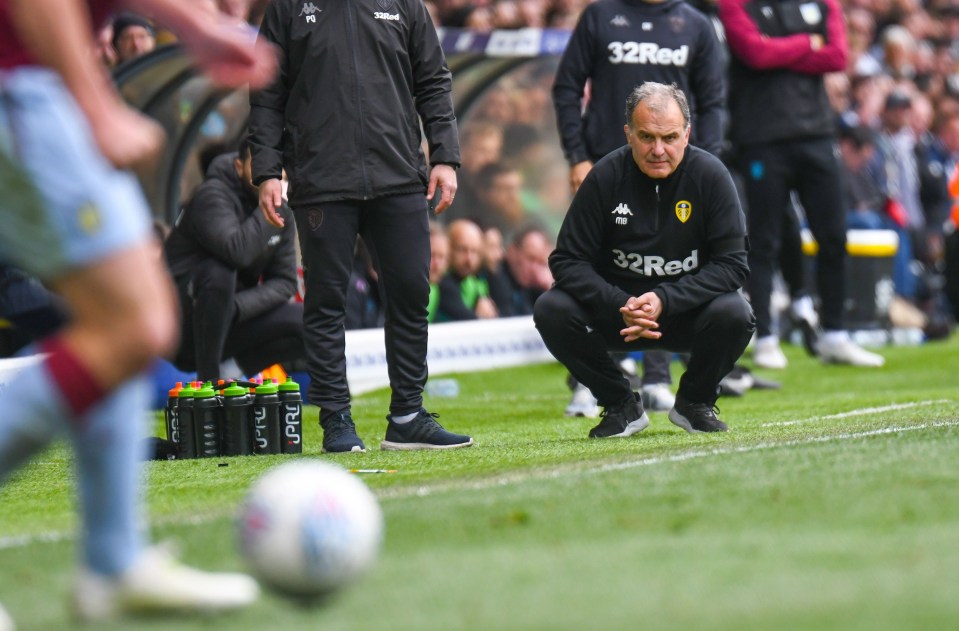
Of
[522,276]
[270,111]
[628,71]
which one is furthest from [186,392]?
[522,276]

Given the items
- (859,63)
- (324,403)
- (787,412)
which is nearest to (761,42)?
(787,412)

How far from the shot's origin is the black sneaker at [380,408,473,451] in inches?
296

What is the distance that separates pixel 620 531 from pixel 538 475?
1356mm

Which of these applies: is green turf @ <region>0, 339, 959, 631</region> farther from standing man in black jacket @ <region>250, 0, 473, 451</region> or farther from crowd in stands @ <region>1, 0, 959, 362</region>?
crowd in stands @ <region>1, 0, 959, 362</region>

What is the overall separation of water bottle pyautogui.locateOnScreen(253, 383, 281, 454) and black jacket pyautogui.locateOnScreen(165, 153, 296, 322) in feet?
6.15

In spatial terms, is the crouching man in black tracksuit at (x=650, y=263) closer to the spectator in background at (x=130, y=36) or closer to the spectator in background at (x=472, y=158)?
the spectator in background at (x=130, y=36)

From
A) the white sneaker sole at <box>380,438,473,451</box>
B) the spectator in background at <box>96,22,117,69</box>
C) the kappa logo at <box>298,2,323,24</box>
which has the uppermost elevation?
the kappa logo at <box>298,2,323,24</box>

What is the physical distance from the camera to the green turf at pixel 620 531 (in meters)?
3.76

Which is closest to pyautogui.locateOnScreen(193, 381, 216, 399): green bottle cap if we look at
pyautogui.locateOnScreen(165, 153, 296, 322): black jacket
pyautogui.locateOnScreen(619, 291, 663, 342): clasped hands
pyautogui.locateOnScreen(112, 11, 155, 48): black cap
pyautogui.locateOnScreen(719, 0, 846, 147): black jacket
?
pyautogui.locateOnScreen(165, 153, 296, 322): black jacket

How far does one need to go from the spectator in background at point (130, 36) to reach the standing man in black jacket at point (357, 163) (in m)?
4.53

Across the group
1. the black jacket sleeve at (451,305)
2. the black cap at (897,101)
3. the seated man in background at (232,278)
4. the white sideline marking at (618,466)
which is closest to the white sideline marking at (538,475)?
the white sideline marking at (618,466)

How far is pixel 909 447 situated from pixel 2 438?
357cm

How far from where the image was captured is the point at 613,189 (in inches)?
294

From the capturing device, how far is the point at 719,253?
291 inches
